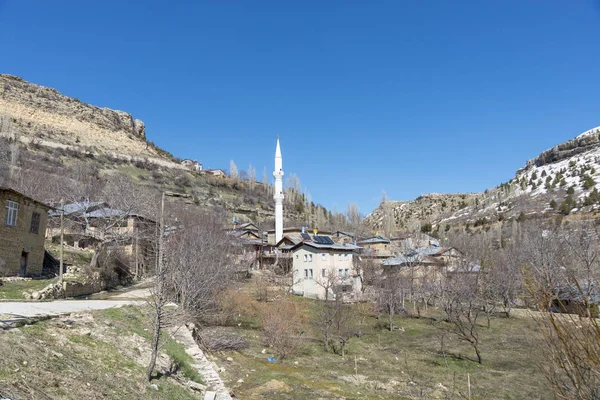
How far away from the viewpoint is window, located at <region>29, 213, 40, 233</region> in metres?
27.9

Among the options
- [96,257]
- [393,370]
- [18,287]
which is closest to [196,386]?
[393,370]

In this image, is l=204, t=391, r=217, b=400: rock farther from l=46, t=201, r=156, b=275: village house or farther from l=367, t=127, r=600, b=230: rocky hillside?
l=367, t=127, r=600, b=230: rocky hillside

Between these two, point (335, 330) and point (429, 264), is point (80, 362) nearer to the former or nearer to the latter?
point (335, 330)

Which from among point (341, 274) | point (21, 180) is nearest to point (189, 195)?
point (21, 180)

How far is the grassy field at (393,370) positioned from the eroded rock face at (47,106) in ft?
322

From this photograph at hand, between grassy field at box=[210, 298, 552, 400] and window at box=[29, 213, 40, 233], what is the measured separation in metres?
14.7

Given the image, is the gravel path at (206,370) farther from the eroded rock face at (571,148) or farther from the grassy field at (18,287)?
the eroded rock face at (571,148)

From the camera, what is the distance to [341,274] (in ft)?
160

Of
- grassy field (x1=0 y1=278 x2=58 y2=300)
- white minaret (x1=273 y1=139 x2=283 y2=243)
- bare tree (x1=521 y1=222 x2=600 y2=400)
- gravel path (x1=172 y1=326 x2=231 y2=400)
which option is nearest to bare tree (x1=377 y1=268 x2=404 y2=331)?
gravel path (x1=172 y1=326 x2=231 y2=400)

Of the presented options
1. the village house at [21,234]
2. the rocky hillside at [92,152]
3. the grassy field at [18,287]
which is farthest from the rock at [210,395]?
the rocky hillside at [92,152]

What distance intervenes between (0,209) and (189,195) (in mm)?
68848

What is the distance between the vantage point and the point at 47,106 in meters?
110

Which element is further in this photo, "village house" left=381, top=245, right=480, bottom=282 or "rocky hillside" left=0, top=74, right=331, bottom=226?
"rocky hillside" left=0, top=74, right=331, bottom=226

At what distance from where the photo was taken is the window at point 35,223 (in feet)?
91.7
